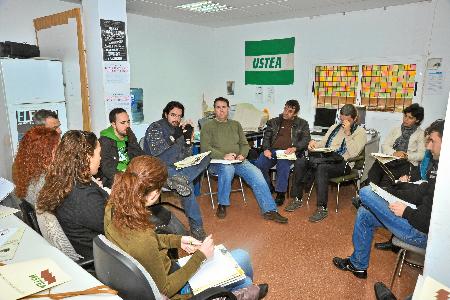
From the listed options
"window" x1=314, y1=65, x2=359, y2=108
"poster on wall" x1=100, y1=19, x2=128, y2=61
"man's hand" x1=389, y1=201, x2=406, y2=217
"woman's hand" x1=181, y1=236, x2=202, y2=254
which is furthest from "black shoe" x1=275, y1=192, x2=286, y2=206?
"poster on wall" x1=100, y1=19, x2=128, y2=61

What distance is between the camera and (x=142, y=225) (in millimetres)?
1415

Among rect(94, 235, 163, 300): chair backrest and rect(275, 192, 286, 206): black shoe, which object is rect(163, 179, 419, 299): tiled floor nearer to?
rect(275, 192, 286, 206): black shoe

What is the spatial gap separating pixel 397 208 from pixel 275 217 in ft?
5.40

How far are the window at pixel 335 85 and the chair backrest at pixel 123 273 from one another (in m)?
4.95

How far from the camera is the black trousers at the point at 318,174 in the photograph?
3762 mm

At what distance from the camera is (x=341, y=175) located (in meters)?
3.88

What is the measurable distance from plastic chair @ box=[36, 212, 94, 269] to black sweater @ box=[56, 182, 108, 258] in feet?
0.14

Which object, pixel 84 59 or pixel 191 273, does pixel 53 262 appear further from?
pixel 84 59

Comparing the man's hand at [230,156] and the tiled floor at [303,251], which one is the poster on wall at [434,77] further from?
the man's hand at [230,156]

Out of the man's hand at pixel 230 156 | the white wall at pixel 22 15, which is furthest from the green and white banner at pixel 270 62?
the white wall at pixel 22 15

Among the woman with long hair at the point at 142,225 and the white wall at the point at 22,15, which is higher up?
the white wall at the point at 22,15

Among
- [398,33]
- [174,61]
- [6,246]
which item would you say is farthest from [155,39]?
[6,246]

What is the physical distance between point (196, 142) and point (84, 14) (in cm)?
204

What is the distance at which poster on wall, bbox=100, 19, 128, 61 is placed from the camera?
388 centimetres
